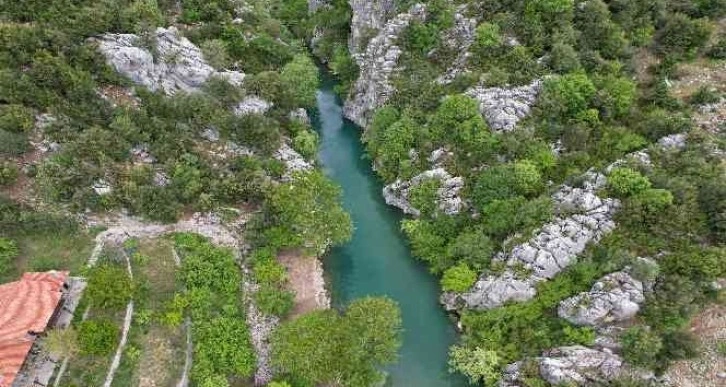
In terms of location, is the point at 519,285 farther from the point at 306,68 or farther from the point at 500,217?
the point at 306,68

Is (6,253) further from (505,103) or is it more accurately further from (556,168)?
(556,168)

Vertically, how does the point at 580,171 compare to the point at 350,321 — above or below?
above

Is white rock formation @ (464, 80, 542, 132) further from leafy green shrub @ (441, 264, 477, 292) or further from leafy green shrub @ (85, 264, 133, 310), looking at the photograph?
leafy green shrub @ (85, 264, 133, 310)

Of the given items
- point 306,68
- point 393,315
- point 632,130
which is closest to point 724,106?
point 632,130

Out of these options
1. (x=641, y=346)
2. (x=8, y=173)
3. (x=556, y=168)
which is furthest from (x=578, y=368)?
(x=8, y=173)

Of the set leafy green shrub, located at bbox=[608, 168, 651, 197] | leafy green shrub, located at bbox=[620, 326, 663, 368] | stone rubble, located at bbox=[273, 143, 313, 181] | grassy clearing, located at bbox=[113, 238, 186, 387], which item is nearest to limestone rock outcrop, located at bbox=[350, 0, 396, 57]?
stone rubble, located at bbox=[273, 143, 313, 181]
